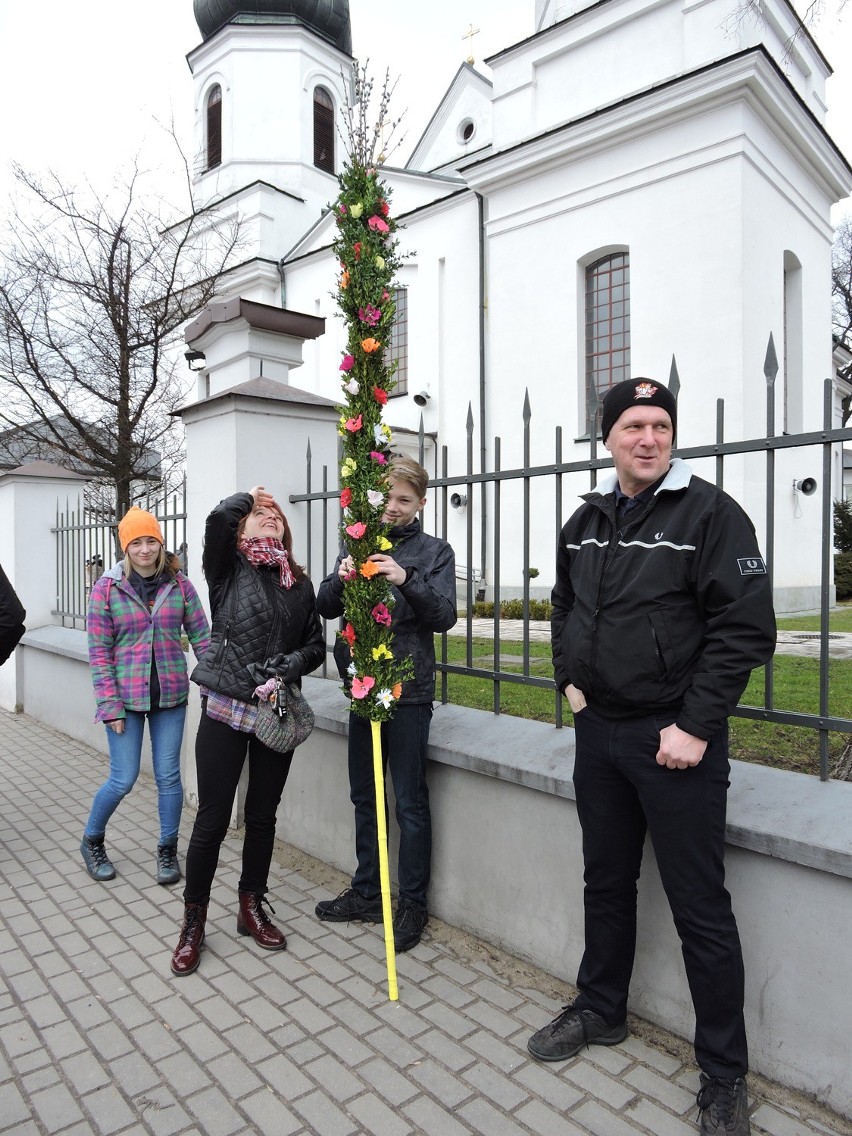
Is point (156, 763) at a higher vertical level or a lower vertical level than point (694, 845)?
lower

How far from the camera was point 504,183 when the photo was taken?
50.8 feet

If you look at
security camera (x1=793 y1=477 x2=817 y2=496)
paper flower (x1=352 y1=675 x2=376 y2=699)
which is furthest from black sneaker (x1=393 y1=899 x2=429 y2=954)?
security camera (x1=793 y1=477 x2=817 y2=496)

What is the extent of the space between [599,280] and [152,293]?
8786mm

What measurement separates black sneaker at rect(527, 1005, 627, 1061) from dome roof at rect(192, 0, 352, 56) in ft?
85.0

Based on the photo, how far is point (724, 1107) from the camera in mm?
2148

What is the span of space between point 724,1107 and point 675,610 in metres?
1.35

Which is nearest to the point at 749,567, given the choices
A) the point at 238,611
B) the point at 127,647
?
the point at 238,611

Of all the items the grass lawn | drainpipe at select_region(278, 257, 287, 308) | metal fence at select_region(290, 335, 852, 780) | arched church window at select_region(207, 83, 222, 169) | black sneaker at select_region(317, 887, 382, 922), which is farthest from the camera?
arched church window at select_region(207, 83, 222, 169)

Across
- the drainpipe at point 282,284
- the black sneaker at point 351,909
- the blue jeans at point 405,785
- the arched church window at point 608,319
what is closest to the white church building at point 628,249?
the arched church window at point 608,319

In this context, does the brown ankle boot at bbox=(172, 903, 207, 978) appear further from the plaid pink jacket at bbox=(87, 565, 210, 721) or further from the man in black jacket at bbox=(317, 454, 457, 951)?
the plaid pink jacket at bbox=(87, 565, 210, 721)

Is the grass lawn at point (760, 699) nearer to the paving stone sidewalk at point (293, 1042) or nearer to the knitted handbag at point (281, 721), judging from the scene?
the knitted handbag at point (281, 721)

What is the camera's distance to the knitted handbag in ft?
10.3

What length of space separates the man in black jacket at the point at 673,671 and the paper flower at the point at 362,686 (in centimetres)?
80

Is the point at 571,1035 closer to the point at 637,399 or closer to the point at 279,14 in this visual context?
the point at 637,399
